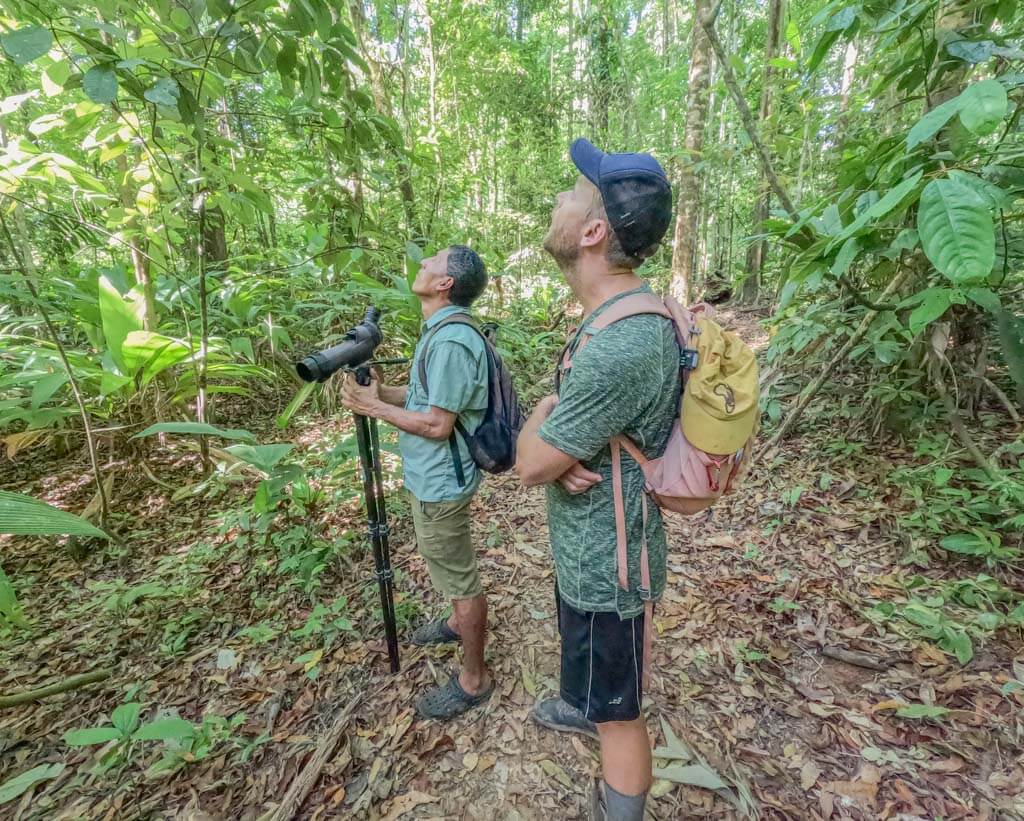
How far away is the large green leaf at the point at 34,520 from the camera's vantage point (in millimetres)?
1017

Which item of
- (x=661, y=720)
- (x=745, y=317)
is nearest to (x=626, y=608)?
(x=661, y=720)

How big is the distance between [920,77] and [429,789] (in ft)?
11.4

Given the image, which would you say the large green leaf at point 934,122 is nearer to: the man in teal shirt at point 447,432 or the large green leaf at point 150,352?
the man in teal shirt at point 447,432

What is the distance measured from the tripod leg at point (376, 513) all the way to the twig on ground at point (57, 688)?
4.36ft

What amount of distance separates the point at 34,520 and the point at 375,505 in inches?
42.9

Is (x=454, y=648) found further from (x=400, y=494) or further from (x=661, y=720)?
(x=400, y=494)

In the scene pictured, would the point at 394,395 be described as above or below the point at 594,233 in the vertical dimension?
below

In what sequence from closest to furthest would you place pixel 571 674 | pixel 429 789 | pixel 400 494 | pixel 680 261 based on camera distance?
1. pixel 571 674
2. pixel 429 789
3. pixel 400 494
4. pixel 680 261

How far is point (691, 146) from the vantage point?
21.4 ft

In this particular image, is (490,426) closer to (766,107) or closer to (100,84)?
(100,84)

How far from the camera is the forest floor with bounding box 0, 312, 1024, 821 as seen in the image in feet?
5.90

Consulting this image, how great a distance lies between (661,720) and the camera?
6.82 feet

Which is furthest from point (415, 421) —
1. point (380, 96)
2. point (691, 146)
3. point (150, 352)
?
point (691, 146)

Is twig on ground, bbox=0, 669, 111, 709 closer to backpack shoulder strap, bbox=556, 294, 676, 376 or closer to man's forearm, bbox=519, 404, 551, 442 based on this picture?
man's forearm, bbox=519, 404, 551, 442
